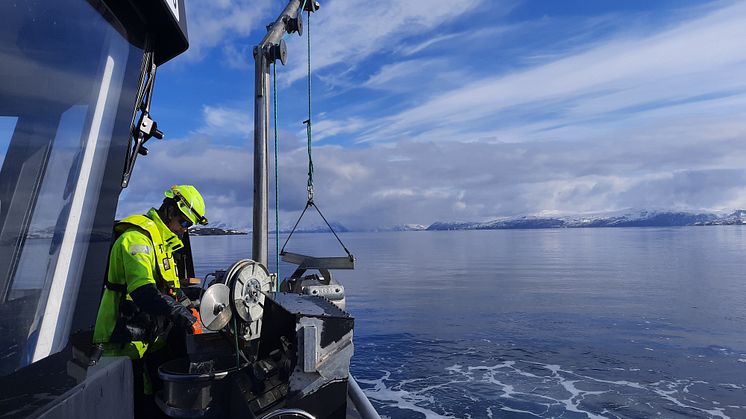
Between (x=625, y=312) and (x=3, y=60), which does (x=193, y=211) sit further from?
(x=625, y=312)

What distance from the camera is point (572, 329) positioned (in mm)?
15977

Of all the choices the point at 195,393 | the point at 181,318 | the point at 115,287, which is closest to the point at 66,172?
the point at 181,318

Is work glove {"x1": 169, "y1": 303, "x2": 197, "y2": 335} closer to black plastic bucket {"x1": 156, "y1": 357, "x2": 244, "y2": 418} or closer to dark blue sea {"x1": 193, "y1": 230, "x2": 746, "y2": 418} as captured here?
black plastic bucket {"x1": 156, "y1": 357, "x2": 244, "y2": 418}

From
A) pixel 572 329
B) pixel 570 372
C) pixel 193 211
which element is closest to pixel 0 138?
pixel 193 211

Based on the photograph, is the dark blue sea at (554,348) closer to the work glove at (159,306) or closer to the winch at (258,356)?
the winch at (258,356)

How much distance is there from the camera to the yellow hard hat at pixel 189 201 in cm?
369

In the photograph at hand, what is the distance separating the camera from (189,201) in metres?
3.72

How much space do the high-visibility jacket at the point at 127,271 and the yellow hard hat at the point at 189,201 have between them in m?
0.28

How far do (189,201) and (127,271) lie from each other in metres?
0.79

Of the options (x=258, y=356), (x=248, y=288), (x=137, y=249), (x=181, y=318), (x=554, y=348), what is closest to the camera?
(x=181, y=318)

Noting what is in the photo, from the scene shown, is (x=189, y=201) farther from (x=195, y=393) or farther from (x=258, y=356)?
(x=195, y=393)

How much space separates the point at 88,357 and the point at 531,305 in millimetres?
20593

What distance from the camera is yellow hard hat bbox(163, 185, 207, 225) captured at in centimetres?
369

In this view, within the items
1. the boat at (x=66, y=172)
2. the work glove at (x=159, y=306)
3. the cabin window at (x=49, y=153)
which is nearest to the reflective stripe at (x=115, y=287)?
the work glove at (x=159, y=306)
